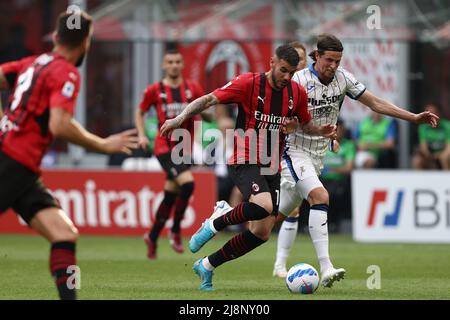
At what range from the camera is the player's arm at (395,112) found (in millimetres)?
10352

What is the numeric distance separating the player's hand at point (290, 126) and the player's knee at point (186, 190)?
3.63 m

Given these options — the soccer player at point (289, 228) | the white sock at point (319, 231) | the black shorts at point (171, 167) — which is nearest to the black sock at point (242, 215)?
the white sock at point (319, 231)

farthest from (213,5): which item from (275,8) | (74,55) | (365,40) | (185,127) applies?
(74,55)

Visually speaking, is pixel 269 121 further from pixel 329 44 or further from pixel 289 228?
pixel 289 228

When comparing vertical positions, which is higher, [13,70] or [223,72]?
[223,72]

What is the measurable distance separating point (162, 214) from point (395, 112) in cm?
419

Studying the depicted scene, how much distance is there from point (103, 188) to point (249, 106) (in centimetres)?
783

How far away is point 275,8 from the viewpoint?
19.4 metres

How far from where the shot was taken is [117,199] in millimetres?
17297

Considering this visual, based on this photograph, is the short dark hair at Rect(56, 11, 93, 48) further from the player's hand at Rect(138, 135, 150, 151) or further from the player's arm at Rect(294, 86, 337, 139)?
the player's hand at Rect(138, 135, 150, 151)

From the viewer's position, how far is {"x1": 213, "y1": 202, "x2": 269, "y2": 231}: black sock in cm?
948

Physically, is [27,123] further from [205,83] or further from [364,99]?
[205,83]

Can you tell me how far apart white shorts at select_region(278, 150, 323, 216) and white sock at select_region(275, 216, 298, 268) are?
1.14 ft

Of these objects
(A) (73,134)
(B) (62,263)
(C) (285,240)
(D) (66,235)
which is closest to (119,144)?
(A) (73,134)
